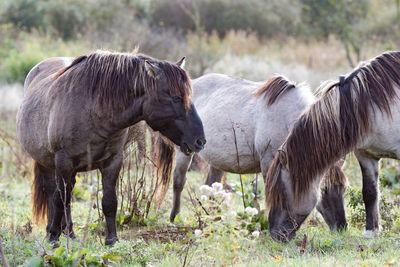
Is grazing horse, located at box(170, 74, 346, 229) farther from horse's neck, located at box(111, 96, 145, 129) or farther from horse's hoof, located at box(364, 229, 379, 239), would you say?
horse's neck, located at box(111, 96, 145, 129)

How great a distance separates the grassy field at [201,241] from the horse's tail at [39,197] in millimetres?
138

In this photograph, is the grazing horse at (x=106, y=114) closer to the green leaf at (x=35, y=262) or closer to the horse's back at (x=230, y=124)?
the green leaf at (x=35, y=262)

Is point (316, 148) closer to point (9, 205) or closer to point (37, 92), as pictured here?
point (37, 92)

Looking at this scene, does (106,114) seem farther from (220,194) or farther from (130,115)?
(220,194)

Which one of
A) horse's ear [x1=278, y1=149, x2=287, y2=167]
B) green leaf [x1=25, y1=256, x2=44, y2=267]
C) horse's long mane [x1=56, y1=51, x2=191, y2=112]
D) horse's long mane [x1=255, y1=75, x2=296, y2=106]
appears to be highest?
horse's long mane [x1=56, y1=51, x2=191, y2=112]

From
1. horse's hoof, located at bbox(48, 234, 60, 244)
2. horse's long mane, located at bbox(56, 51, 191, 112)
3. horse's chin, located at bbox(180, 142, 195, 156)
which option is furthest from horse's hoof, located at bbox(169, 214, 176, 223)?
horse's long mane, located at bbox(56, 51, 191, 112)

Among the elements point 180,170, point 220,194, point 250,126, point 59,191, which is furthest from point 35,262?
point 180,170

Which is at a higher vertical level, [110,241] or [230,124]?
[230,124]

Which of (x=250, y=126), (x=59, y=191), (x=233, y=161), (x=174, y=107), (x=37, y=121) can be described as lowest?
(x=233, y=161)

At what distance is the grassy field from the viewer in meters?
4.98

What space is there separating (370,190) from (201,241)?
110 inches

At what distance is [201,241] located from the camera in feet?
15.8

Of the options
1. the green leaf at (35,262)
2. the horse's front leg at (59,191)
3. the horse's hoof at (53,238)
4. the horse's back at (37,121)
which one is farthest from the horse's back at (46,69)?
the green leaf at (35,262)

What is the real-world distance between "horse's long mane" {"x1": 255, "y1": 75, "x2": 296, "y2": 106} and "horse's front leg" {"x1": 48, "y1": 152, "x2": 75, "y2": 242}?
213cm
